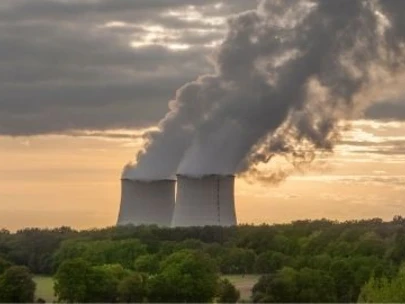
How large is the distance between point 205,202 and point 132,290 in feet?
30.9


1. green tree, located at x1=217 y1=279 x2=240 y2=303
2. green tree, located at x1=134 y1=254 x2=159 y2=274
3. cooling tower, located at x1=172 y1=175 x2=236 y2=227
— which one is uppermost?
cooling tower, located at x1=172 y1=175 x2=236 y2=227

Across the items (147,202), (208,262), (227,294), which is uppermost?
(147,202)

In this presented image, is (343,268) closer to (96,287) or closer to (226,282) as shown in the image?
(226,282)

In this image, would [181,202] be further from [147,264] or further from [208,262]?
[208,262]

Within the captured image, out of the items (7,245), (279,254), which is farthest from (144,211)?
(7,245)

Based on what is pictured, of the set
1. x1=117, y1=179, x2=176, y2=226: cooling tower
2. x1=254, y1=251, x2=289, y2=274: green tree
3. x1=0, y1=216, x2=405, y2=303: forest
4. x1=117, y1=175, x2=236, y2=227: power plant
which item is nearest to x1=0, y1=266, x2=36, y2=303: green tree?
x1=0, y1=216, x2=405, y2=303: forest

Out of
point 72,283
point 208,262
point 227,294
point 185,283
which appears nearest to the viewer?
point 72,283

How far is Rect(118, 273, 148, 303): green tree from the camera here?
117ft

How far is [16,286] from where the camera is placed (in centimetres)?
3675

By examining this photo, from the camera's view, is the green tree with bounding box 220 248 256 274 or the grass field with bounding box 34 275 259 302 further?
the green tree with bounding box 220 248 256 274

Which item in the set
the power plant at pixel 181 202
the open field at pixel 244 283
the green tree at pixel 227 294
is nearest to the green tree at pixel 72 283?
the green tree at pixel 227 294

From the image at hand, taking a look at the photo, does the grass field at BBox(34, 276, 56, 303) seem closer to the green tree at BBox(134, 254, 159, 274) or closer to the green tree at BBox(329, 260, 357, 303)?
the green tree at BBox(134, 254, 159, 274)

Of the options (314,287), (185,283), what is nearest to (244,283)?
(185,283)

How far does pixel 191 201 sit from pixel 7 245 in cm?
1231
